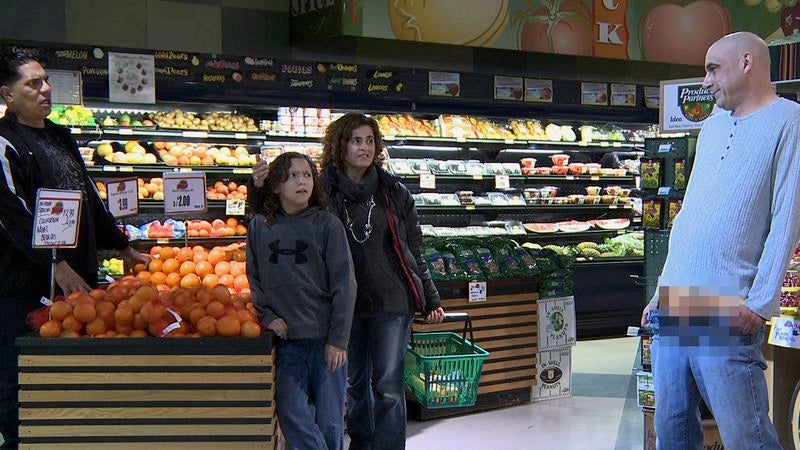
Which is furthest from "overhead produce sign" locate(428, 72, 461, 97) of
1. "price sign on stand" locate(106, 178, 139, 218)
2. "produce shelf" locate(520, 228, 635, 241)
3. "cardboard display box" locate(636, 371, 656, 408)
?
"cardboard display box" locate(636, 371, 656, 408)

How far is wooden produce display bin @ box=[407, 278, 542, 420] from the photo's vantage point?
5543mm

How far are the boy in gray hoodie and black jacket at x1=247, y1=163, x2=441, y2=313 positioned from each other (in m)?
0.38

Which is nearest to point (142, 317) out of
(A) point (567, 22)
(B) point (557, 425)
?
(B) point (557, 425)

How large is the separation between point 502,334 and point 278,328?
2.73m

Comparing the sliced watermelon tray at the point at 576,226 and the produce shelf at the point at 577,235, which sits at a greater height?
the sliced watermelon tray at the point at 576,226

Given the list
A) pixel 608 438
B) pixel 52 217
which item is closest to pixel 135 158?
pixel 52 217

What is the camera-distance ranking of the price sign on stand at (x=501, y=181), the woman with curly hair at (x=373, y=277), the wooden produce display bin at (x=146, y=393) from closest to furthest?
1. the wooden produce display bin at (x=146, y=393)
2. the woman with curly hair at (x=373, y=277)
3. the price sign on stand at (x=501, y=181)

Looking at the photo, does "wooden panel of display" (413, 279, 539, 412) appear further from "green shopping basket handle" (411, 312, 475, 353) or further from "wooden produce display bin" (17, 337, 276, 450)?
"wooden produce display bin" (17, 337, 276, 450)

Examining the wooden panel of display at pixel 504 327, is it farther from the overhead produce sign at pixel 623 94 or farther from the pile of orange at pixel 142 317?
the overhead produce sign at pixel 623 94

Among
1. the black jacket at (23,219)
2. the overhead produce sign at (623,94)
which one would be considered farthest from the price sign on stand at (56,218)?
the overhead produce sign at (623,94)

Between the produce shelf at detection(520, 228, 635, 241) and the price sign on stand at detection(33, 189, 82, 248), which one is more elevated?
the price sign on stand at detection(33, 189, 82, 248)

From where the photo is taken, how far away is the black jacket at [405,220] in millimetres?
3861

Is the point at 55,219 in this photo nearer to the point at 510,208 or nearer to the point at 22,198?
the point at 22,198

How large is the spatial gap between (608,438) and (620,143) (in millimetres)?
5121
